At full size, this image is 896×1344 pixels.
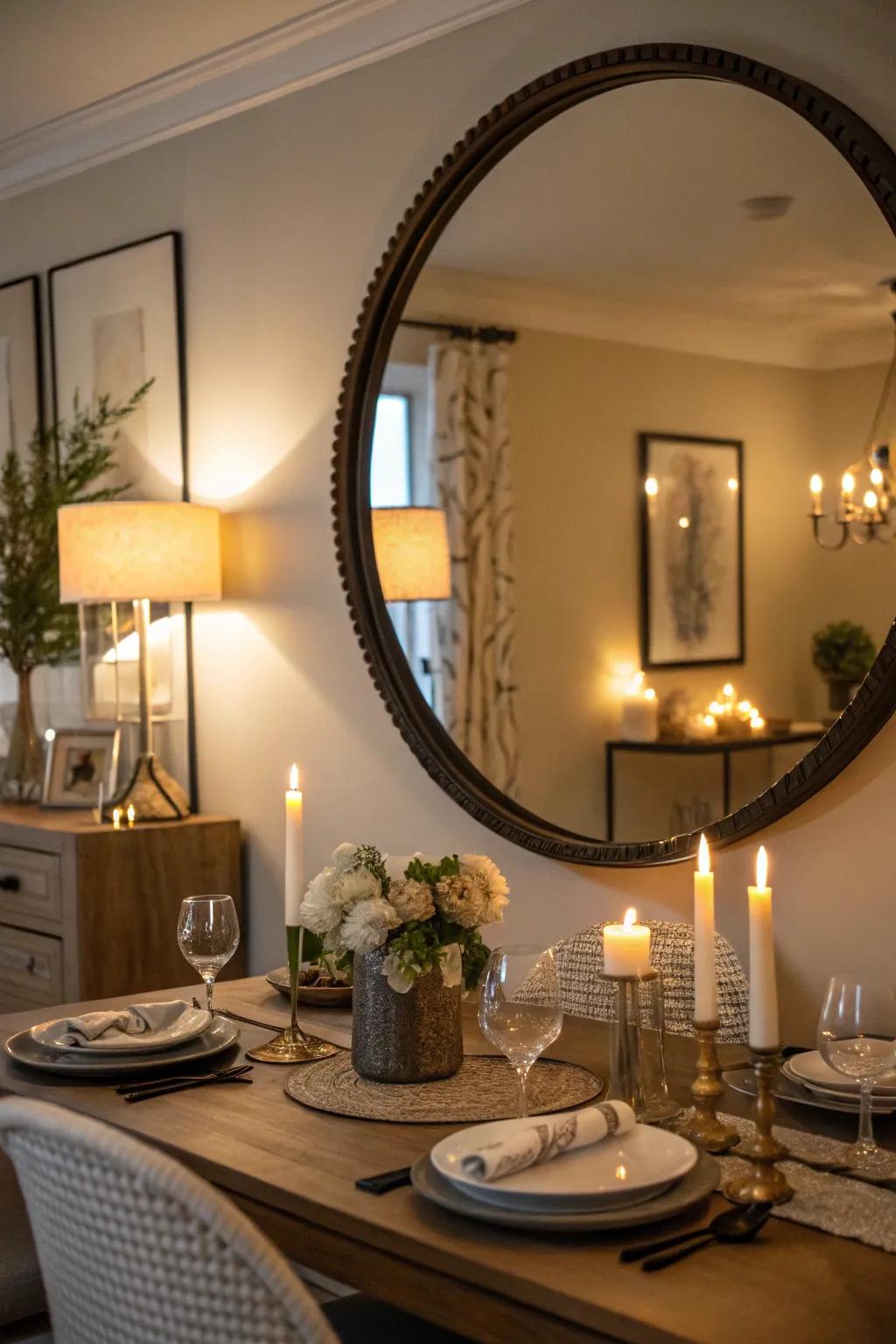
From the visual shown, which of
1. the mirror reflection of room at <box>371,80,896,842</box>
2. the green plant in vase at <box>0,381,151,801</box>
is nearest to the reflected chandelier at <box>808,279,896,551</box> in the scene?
the mirror reflection of room at <box>371,80,896,842</box>

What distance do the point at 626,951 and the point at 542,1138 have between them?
26cm

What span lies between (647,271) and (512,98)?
43 cm

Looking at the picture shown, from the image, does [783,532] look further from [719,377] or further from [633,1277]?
[633,1277]

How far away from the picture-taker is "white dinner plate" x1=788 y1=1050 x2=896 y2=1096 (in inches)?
71.2

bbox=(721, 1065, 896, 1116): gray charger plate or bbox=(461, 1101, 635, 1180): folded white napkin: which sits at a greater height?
bbox=(461, 1101, 635, 1180): folded white napkin

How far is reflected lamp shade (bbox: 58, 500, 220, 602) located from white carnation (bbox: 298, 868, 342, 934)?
1604mm

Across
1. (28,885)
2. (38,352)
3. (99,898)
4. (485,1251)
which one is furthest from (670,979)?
(38,352)

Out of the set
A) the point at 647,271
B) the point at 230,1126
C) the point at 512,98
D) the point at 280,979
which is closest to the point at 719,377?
the point at 647,271

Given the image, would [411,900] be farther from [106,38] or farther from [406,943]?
[106,38]

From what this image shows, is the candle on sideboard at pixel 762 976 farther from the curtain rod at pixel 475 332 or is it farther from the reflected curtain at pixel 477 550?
the curtain rod at pixel 475 332

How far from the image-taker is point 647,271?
2744mm

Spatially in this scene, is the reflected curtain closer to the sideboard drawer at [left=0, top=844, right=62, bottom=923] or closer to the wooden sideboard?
the wooden sideboard

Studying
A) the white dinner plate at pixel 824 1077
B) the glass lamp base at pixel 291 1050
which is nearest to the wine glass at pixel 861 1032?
the white dinner plate at pixel 824 1077

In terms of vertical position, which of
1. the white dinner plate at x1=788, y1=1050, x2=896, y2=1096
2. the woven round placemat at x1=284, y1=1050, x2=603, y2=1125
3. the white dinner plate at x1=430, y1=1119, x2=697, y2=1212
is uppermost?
the white dinner plate at x1=430, y1=1119, x2=697, y2=1212
